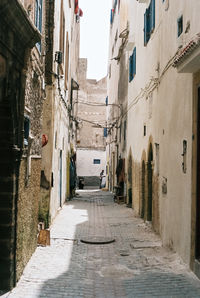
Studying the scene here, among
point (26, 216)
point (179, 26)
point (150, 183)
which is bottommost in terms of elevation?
point (26, 216)

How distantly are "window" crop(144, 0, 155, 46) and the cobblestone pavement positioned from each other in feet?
19.0

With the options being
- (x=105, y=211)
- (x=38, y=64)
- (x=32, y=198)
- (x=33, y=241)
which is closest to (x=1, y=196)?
(x=32, y=198)

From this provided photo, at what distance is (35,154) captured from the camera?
770cm

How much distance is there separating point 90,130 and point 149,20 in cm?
3178

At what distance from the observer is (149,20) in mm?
12445

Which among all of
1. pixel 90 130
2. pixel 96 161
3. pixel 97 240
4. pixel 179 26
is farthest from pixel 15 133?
pixel 90 130

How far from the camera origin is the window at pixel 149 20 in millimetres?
11570

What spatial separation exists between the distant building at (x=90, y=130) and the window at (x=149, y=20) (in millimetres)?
23176

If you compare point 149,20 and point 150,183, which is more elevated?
point 149,20

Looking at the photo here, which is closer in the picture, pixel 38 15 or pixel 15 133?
pixel 15 133

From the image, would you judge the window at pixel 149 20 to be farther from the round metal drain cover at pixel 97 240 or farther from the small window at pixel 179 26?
the round metal drain cover at pixel 97 240

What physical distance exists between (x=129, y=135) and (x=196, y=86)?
1083 cm

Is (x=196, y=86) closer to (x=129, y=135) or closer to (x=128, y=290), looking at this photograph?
(x=128, y=290)

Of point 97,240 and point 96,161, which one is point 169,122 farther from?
point 96,161
